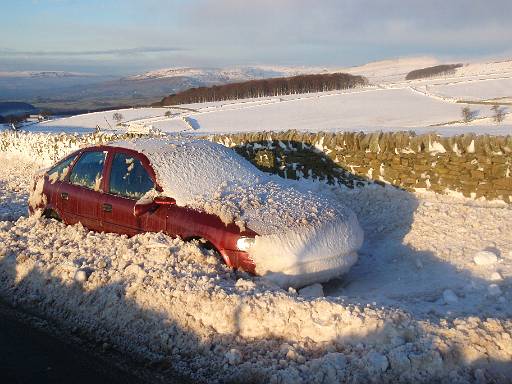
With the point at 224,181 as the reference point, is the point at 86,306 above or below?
below

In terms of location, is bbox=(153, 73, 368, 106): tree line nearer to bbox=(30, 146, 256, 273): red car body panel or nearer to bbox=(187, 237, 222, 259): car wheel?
bbox=(30, 146, 256, 273): red car body panel

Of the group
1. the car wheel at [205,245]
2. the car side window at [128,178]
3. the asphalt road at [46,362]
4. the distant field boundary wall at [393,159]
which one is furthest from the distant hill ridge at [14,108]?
the asphalt road at [46,362]

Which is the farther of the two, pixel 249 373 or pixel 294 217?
pixel 294 217

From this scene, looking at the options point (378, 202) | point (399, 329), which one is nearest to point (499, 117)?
point (378, 202)

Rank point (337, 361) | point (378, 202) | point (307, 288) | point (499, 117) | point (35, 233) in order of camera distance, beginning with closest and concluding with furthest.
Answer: point (337, 361), point (307, 288), point (35, 233), point (378, 202), point (499, 117)

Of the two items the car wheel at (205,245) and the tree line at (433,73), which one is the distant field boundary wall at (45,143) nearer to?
the car wheel at (205,245)

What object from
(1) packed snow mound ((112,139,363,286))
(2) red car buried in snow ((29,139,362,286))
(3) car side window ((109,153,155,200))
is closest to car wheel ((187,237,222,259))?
(2) red car buried in snow ((29,139,362,286))

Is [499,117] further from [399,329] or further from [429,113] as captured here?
[399,329]

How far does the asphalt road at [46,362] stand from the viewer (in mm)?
4965

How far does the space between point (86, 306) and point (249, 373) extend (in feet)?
7.58

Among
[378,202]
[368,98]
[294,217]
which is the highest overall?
[294,217]

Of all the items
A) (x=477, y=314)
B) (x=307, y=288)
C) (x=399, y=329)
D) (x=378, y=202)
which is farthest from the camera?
(x=378, y=202)

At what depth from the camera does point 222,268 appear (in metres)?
6.48

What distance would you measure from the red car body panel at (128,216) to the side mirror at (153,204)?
3 centimetres
